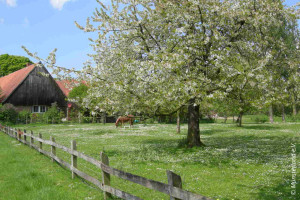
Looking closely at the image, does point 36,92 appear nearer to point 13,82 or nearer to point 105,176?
point 13,82

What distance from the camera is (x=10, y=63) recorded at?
68812 mm

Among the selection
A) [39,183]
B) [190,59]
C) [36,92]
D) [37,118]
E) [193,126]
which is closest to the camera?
[39,183]

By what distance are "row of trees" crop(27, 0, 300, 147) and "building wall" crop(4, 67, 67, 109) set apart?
1413 inches

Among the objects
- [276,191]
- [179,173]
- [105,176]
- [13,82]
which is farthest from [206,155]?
[13,82]

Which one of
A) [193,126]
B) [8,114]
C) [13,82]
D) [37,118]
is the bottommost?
[37,118]

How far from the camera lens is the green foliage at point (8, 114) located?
40688mm

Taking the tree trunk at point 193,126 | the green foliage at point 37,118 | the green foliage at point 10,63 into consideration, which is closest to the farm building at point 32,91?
the green foliage at point 37,118

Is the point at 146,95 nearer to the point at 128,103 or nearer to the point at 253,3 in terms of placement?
the point at 128,103

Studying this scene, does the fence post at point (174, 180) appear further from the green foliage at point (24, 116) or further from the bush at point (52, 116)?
the green foliage at point (24, 116)

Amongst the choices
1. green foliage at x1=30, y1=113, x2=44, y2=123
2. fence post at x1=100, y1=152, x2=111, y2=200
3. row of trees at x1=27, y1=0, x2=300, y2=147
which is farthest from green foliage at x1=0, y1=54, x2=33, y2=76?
fence post at x1=100, y1=152, x2=111, y2=200

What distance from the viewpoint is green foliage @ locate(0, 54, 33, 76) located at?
224 feet

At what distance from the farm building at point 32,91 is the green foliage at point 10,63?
1756 centimetres

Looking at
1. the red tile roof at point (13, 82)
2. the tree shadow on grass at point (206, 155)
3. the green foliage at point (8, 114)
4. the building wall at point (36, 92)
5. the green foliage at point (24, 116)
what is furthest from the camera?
the building wall at point (36, 92)

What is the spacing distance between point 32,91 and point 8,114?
313 inches
